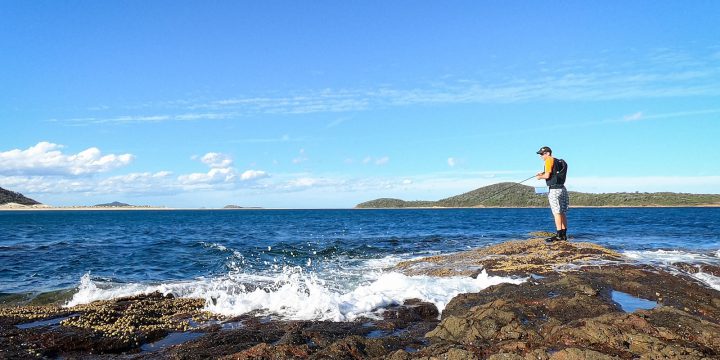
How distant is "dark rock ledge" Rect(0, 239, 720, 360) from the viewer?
5.57 m

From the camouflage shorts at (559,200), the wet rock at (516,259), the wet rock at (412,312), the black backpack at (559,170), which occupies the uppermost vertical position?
the black backpack at (559,170)

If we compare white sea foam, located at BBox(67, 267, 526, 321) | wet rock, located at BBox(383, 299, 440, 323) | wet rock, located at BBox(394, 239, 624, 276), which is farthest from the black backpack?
wet rock, located at BBox(383, 299, 440, 323)

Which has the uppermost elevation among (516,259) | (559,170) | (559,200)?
(559,170)

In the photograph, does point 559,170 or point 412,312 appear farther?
point 559,170

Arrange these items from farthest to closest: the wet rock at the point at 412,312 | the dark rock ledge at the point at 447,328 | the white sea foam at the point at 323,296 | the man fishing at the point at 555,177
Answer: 1. the man fishing at the point at 555,177
2. the white sea foam at the point at 323,296
3. the wet rock at the point at 412,312
4. the dark rock ledge at the point at 447,328

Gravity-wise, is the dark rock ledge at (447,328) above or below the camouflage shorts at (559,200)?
below

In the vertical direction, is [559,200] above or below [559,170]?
below

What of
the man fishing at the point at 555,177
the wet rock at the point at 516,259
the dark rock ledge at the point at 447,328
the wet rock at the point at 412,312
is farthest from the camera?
the man fishing at the point at 555,177

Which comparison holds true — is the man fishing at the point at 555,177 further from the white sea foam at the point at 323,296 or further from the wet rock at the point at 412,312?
the wet rock at the point at 412,312

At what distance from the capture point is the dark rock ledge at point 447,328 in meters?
5.57

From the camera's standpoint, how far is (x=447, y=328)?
6727 mm

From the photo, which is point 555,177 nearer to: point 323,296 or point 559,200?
point 559,200

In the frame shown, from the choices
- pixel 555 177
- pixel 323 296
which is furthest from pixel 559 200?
pixel 323 296

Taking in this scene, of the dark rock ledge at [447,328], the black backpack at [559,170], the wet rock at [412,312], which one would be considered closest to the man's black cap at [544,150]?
the black backpack at [559,170]
